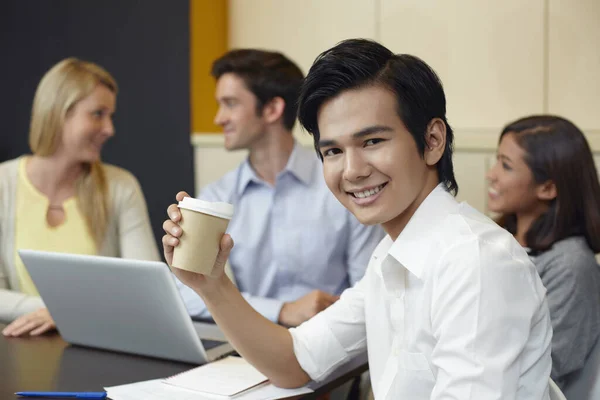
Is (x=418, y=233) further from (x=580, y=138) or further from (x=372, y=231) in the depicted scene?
(x=372, y=231)

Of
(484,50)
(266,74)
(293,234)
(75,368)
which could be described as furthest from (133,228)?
(484,50)

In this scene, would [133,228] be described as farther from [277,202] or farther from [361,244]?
[361,244]

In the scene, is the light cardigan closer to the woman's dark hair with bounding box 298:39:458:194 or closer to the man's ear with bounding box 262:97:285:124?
the man's ear with bounding box 262:97:285:124

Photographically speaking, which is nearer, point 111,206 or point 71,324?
point 71,324

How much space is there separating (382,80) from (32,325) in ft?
3.76

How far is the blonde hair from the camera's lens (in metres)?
2.71

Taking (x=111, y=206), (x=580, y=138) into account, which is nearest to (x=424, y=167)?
(x=580, y=138)

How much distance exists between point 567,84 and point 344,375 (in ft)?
6.33

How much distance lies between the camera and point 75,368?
1.64 meters

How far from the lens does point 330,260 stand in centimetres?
252

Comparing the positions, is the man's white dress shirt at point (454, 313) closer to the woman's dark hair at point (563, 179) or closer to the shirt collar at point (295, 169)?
the woman's dark hair at point (563, 179)

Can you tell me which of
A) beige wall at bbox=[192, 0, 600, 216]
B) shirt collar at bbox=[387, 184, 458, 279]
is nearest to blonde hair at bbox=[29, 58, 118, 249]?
beige wall at bbox=[192, 0, 600, 216]

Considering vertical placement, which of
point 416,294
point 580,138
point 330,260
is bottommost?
point 330,260

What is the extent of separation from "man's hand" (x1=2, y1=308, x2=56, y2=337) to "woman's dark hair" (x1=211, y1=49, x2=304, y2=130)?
1186 mm
